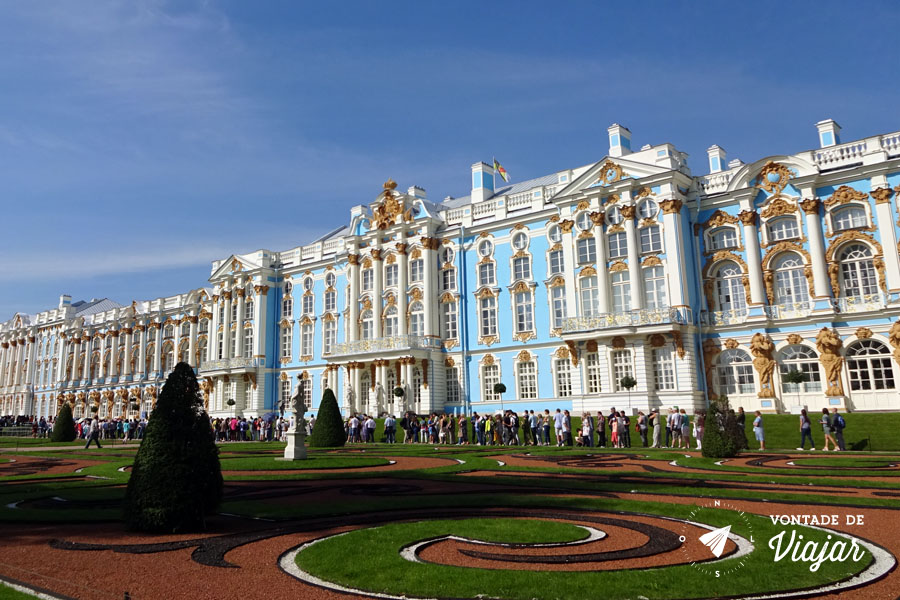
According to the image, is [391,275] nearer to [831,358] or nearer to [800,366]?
[800,366]

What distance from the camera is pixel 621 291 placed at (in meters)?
36.9

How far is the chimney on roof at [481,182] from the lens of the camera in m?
48.3

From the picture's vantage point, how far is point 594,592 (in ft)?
20.1

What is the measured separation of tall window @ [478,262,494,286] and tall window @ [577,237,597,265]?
6.82 m

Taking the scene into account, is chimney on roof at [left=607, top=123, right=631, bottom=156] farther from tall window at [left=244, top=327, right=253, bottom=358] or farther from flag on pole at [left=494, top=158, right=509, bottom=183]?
tall window at [left=244, top=327, right=253, bottom=358]

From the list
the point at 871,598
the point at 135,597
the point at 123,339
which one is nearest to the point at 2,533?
the point at 135,597

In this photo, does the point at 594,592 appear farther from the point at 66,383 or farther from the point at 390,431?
the point at 66,383

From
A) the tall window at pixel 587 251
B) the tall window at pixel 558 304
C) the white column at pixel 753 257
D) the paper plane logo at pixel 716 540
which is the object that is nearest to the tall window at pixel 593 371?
the tall window at pixel 558 304

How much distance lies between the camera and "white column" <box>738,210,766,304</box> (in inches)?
1324

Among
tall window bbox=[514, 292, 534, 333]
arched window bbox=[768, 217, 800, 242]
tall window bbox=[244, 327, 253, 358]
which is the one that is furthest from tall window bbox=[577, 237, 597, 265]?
tall window bbox=[244, 327, 253, 358]

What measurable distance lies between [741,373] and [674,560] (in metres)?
29.2

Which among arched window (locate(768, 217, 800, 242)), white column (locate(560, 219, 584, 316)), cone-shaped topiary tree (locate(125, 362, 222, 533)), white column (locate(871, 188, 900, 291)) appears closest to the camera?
cone-shaped topiary tree (locate(125, 362, 222, 533))

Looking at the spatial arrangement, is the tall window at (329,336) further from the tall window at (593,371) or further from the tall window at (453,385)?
the tall window at (593,371)

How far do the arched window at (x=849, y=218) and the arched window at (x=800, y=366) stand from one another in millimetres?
6162
